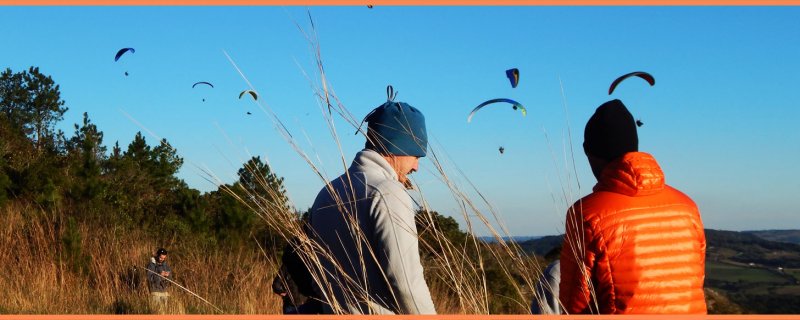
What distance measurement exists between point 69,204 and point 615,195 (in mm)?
14114

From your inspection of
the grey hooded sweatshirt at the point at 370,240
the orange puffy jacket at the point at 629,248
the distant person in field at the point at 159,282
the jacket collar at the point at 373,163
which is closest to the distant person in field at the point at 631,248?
the orange puffy jacket at the point at 629,248

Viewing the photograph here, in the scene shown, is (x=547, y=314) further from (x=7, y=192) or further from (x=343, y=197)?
(x=7, y=192)

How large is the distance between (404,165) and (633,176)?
0.78m

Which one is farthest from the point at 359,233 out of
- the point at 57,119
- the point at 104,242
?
the point at 57,119

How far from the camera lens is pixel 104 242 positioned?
12.3m

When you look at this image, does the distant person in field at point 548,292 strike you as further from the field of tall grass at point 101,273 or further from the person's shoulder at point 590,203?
the field of tall grass at point 101,273

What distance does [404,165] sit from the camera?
297 cm

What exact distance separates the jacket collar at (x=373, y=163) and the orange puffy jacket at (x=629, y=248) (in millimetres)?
589

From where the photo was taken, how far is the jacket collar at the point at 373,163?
2.81 m

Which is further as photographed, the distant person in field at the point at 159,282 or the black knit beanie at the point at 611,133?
the distant person in field at the point at 159,282

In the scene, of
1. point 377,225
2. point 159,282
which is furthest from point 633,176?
point 159,282

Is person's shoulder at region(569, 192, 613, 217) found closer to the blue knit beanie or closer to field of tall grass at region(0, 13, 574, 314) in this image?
the blue knit beanie

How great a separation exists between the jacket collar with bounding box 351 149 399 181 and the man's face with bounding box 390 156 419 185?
94mm

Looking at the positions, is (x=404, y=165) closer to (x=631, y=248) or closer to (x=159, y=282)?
(x=631, y=248)
